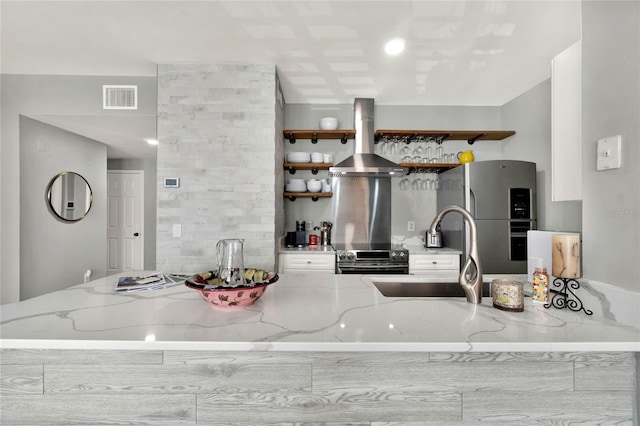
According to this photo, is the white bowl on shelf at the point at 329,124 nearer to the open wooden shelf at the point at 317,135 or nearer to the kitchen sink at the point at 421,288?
the open wooden shelf at the point at 317,135

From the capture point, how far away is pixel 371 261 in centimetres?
315

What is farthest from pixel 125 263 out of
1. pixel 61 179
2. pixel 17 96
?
pixel 17 96

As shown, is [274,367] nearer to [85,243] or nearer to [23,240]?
[23,240]

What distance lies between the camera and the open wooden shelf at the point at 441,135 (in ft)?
11.5

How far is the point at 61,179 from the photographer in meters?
4.04

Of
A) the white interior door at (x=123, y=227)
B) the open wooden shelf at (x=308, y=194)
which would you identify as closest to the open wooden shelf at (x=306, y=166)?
the open wooden shelf at (x=308, y=194)

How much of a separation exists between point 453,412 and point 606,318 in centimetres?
66

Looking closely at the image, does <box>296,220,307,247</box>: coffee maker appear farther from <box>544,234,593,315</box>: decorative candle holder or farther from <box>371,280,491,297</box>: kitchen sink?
<box>544,234,593,315</box>: decorative candle holder

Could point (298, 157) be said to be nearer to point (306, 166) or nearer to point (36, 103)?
point (306, 166)

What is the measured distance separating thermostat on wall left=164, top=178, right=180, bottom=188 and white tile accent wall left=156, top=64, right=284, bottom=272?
0.03 meters

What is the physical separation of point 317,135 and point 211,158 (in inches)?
51.7

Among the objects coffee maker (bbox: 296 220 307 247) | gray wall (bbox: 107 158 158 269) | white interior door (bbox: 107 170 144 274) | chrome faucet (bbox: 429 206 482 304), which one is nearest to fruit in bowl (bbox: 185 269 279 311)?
chrome faucet (bbox: 429 206 482 304)

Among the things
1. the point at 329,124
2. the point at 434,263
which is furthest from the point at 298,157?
the point at 434,263

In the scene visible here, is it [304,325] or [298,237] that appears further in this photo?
[298,237]
